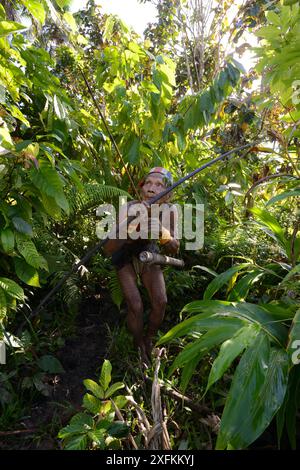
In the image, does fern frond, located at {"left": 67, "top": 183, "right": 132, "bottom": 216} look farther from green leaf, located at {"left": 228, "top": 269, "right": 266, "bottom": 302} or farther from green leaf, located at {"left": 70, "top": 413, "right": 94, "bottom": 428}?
green leaf, located at {"left": 70, "top": 413, "right": 94, "bottom": 428}

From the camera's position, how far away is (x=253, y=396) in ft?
3.80

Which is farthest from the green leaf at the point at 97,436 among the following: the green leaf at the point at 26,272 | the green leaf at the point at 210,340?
the green leaf at the point at 26,272

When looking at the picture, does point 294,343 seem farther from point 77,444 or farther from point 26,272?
point 26,272

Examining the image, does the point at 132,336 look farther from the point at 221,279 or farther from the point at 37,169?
the point at 37,169

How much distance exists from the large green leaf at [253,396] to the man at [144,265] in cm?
110

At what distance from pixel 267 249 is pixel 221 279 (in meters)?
1.25

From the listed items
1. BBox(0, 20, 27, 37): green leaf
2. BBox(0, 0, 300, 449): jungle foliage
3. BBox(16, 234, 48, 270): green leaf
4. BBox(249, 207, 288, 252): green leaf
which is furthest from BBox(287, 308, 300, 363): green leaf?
BBox(0, 20, 27, 37): green leaf

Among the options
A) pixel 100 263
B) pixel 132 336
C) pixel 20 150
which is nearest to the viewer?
pixel 20 150

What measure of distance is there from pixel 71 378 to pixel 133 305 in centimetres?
53

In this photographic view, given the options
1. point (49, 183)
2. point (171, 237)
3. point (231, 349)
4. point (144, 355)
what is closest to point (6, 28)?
point (49, 183)

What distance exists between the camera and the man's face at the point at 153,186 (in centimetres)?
242

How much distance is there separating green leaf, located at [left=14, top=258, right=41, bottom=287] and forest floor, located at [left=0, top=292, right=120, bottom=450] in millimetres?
612
